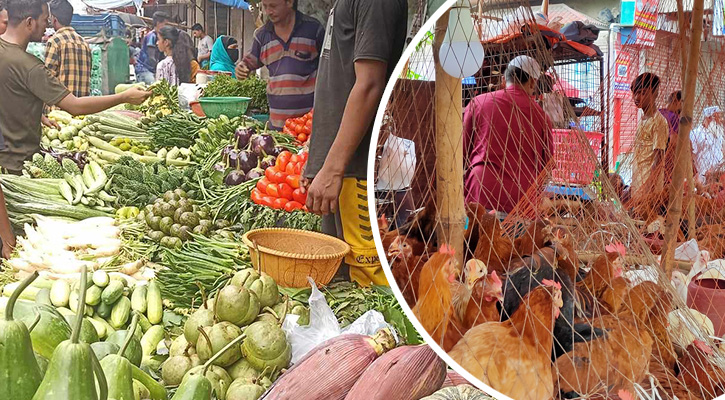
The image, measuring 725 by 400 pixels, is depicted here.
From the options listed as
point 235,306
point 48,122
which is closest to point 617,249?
point 235,306

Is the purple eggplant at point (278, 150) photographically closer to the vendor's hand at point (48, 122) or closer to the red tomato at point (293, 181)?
the red tomato at point (293, 181)

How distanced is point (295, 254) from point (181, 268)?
585 mm

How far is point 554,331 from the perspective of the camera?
4.70 feet

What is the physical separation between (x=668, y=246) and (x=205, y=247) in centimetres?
189

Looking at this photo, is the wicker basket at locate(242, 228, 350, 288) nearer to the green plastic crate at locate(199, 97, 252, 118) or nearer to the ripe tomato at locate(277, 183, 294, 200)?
the ripe tomato at locate(277, 183, 294, 200)

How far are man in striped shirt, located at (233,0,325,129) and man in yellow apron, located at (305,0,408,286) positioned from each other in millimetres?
149

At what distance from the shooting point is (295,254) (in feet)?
8.26

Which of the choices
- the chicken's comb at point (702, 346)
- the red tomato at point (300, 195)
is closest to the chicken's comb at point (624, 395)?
the chicken's comb at point (702, 346)

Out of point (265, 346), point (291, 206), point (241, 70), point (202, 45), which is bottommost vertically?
point (265, 346)

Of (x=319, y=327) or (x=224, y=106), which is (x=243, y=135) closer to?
(x=224, y=106)

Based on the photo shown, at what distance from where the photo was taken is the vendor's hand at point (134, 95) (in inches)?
112

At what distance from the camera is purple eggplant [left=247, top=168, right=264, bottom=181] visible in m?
3.00

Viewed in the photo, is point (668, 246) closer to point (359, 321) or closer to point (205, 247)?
point (359, 321)

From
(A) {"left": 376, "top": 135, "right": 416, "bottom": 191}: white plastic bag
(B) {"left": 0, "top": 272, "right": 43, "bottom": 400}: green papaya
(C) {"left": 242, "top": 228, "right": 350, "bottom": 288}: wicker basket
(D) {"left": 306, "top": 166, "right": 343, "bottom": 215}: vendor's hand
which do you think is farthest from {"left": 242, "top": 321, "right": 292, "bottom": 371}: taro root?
(A) {"left": 376, "top": 135, "right": 416, "bottom": 191}: white plastic bag
